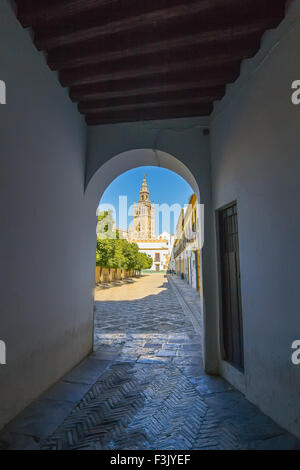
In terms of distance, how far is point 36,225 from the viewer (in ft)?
9.65

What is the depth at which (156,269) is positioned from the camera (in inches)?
2413

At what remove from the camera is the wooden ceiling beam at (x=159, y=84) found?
10.8 ft

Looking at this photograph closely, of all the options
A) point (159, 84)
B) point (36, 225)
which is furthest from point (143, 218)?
point (36, 225)

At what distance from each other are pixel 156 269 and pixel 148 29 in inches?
2349

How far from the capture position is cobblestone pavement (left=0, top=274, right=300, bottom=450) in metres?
2.20

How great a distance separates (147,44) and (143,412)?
165 inches

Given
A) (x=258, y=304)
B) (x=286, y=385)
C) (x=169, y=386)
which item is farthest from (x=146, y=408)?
Result: (x=258, y=304)

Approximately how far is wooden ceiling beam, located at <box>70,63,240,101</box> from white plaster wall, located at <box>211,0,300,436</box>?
24cm

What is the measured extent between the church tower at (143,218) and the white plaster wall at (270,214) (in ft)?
232

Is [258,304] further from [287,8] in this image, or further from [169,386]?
[287,8]
